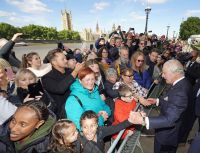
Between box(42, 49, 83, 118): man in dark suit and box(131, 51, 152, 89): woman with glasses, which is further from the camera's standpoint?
box(131, 51, 152, 89): woman with glasses

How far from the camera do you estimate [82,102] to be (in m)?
3.26

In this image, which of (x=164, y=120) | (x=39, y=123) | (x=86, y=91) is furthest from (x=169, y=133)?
(x=39, y=123)

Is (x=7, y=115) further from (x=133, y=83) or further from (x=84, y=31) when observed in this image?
(x=84, y=31)

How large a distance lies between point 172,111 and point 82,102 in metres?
1.26

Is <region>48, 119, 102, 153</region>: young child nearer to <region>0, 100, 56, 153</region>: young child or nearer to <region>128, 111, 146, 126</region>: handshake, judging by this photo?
<region>0, 100, 56, 153</region>: young child

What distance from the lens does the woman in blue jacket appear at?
10.4ft

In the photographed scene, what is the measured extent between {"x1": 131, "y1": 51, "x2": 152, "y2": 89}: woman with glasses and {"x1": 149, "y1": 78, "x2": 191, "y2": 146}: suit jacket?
8.07 ft

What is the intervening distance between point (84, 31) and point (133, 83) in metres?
122

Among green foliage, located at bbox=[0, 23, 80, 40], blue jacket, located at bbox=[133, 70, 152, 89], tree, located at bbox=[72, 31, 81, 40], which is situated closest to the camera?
blue jacket, located at bbox=[133, 70, 152, 89]

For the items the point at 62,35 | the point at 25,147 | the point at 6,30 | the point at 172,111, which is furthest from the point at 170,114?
the point at 62,35

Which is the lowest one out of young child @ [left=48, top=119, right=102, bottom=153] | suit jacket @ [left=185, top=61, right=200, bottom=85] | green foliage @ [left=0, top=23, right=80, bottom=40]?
green foliage @ [left=0, top=23, right=80, bottom=40]

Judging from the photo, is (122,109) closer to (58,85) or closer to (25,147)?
(58,85)

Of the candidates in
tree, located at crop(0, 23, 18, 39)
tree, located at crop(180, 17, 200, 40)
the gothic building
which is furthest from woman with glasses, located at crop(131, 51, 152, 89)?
the gothic building

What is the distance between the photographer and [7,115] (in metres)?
2.51
